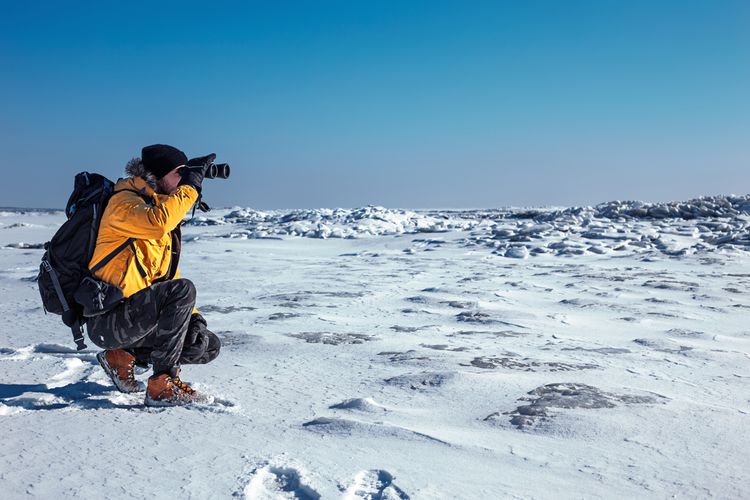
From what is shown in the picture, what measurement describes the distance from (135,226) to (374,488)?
129 centimetres

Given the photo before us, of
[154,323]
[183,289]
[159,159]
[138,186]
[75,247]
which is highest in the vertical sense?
[159,159]

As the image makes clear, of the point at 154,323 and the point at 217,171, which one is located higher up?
the point at 217,171

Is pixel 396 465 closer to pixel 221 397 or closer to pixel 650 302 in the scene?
pixel 221 397

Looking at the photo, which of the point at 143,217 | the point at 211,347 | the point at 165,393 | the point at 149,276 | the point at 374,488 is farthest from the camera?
the point at 211,347

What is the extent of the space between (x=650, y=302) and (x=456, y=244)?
5.94 m

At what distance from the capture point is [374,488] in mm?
1676

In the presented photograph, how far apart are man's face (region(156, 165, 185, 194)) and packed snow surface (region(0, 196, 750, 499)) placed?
2.81 ft

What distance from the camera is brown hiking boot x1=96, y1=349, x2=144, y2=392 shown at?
2533 millimetres

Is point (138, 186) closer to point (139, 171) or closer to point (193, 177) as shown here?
point (139, 171)

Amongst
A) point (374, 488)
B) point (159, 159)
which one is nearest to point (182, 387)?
point (159, 159)

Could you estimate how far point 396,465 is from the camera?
5.95ft

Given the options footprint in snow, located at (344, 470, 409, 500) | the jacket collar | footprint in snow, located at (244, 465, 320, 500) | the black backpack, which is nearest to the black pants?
the black backpack

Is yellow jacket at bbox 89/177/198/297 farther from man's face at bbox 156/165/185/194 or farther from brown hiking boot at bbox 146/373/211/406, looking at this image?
brown hiking boot at bbox 146/373/211/406

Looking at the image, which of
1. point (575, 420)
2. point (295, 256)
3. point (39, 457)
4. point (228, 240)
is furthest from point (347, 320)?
point (228, 240)
